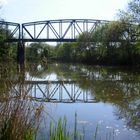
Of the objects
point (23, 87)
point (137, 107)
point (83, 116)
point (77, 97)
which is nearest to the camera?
point (23, 87)

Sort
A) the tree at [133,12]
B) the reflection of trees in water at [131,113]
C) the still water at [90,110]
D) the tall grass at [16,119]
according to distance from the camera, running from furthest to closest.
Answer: the tree at [133,12], the reflection of trees in water at [131,113], the still water at [90,110], the tall grass at [16,119]

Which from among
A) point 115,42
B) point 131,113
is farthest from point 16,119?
point 115,42

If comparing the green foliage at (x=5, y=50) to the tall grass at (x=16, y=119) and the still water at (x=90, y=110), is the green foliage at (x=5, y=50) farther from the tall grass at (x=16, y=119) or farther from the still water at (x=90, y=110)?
the tall grass at (x=16, y=119)

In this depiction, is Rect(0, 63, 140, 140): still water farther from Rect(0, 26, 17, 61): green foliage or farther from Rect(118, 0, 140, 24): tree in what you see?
Rect(118, 0, 140, 24): tree

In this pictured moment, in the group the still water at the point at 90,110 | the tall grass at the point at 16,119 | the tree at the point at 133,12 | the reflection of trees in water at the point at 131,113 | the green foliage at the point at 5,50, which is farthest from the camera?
the tree at the point at 133,12

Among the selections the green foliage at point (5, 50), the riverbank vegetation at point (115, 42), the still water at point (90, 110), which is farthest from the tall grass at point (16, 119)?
the riverbank vegetation at point (115, 42)

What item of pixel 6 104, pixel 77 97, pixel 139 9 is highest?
pixel 139 9

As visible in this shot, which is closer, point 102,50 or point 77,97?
point 77,97

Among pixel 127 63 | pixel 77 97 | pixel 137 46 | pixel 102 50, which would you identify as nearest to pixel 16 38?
pixel 102 50

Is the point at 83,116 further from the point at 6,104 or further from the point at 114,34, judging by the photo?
the point at 114,34

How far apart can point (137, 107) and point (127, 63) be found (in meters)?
51.1

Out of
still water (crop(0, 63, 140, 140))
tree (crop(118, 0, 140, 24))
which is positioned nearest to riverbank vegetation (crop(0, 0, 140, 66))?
tree (crop(118, 0, 140, 24))

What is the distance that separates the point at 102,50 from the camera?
7362 cm

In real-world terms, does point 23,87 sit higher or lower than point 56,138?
higher
